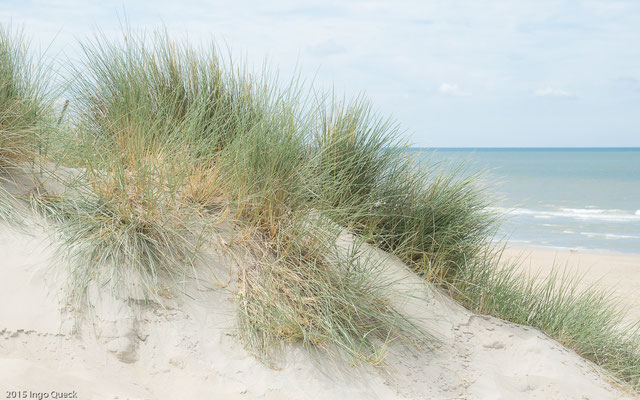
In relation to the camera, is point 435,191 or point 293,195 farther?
point 435,191

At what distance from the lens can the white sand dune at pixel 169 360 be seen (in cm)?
246

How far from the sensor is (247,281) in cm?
301

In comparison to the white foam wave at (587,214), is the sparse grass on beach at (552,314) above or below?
above

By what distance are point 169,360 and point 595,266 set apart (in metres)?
9.20

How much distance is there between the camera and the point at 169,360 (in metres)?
2.66

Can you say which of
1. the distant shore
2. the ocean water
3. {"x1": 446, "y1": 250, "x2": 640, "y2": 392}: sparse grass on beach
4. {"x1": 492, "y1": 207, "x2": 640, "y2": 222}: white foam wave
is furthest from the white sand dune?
{"x1": 492, "y1": 207, "x2": 640, "y2": 222}: white foam wave

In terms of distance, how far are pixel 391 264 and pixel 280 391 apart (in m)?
1.28

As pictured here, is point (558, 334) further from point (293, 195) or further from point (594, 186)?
point (594, 186)

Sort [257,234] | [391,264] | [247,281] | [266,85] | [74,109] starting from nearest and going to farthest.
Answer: [247,281] < [257,234] < [391,264] < [266,85] < [74,109]

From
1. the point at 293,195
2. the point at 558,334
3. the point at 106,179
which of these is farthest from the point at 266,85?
the point at 558,334

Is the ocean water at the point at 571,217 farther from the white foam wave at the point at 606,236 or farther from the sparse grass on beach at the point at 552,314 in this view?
the sparse grass on beach at the point at 552,314

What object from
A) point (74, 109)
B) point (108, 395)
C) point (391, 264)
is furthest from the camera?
point (74, 109)

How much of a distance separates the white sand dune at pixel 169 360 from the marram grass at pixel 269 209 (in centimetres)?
11

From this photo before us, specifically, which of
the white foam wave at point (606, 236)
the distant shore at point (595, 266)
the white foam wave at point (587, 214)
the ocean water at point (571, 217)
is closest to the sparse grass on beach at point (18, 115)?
the ocean water at point (571, 217)
